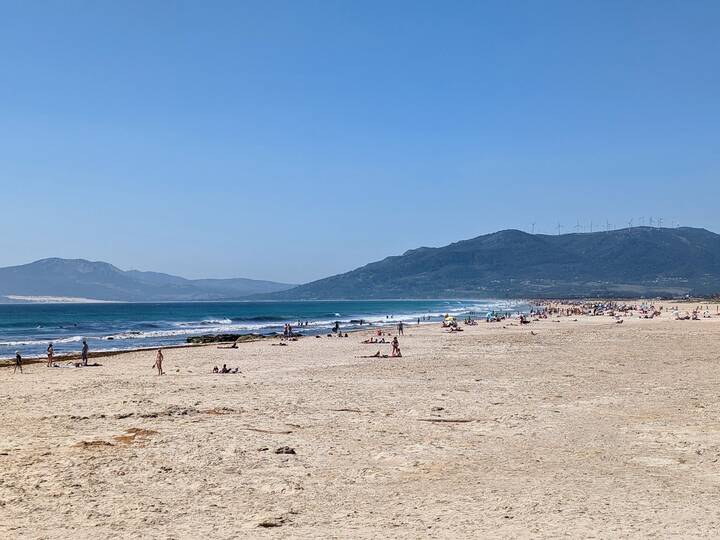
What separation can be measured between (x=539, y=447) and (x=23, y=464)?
815 cm

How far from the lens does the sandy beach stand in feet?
24.5

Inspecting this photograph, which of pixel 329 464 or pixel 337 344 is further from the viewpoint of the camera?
pixel 337 344

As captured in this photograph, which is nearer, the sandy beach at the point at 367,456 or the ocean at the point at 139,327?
the sandy beach at the point at 367,456

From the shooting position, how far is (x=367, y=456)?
10430mm

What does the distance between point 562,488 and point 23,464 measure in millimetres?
7826

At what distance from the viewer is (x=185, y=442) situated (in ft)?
37.4

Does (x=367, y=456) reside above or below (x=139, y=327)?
below

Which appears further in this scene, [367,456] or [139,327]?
[139,327]

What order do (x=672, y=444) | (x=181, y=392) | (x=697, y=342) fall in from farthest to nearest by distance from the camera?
(x=697, y=342) → (x=181, y=392) → (x=672, y=444)

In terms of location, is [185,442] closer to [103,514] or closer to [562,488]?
[103,514]

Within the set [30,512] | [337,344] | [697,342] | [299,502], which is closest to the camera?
[30,512]

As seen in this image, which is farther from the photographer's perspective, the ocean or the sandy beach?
the ocean

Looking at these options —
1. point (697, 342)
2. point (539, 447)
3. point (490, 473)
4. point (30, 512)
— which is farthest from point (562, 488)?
point (697, 342)

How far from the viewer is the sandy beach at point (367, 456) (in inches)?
295
